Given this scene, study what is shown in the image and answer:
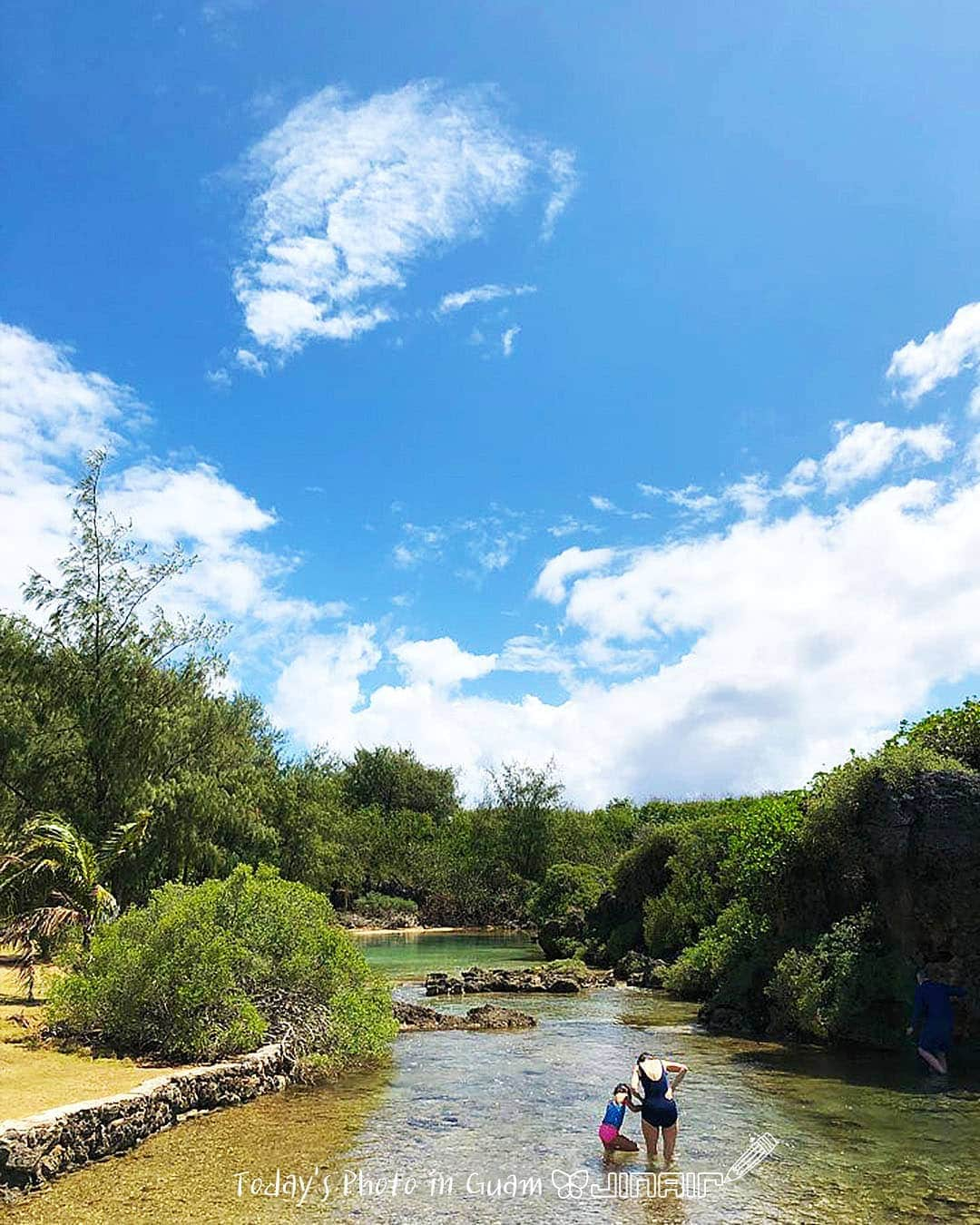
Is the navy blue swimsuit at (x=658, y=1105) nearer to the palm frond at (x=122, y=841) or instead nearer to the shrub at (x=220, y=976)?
the shrub at (x=220, y=976)

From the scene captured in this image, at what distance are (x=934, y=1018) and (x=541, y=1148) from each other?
7.90 m

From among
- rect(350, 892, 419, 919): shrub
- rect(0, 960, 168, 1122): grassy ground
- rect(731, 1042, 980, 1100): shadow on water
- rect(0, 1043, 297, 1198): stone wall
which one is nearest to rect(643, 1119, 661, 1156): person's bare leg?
rect(731, 1042, 980, 1100): shadow on water

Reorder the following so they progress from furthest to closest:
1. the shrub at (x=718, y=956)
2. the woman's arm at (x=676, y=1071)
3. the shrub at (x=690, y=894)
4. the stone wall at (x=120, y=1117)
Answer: the shrub at (x=690, y=894) → the shrub at (x=718, y=956) → the woman's arm at (x=676, y=1071) → the stone wall at (x=120, y=1117)

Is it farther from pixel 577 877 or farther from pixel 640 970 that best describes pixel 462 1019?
pixel 577 877

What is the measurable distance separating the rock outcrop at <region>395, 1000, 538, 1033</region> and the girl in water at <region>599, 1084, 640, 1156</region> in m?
11.4

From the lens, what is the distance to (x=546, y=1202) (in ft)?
32.8

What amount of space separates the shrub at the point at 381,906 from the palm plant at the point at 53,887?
147 ft

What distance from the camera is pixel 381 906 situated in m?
69.9

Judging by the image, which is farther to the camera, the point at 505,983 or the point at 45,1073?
the point at 505,983

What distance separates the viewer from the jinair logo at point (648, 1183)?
33.6 ft

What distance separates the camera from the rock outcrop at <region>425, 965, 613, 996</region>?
99.9 ft

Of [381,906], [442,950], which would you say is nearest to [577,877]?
[442,950]

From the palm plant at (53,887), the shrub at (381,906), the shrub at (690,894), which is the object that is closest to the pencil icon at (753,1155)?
the palm plant at (53,887)

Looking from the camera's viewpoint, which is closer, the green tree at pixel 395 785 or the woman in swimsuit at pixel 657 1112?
the woman in swimsuit at pixel 657 1112
